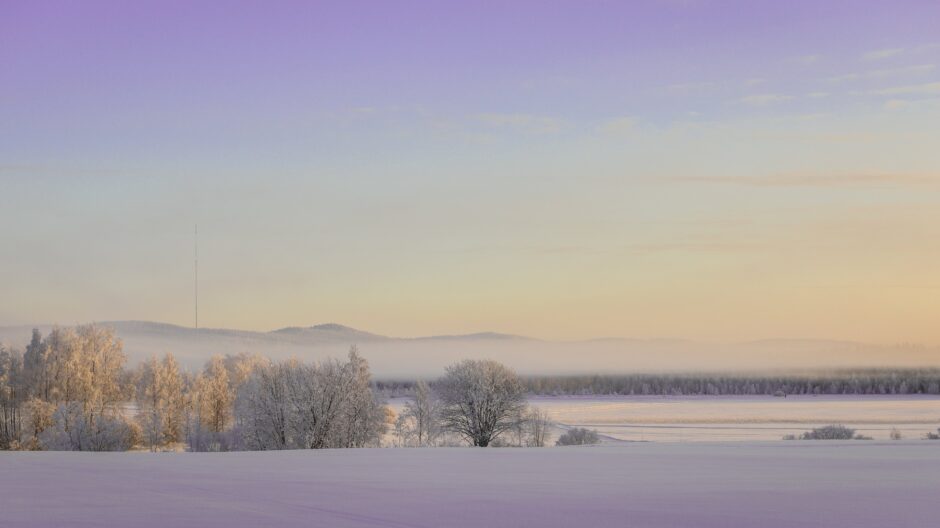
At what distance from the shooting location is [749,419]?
85125mm

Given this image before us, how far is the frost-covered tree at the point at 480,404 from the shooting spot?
53344 mm

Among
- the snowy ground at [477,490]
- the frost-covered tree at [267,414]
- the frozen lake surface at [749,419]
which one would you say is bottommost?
the frozen lake surface at [749,419]

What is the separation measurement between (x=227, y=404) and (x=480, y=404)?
42733 mm

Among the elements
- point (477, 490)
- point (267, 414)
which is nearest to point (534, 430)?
point (267, 414)

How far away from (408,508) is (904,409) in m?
98.2

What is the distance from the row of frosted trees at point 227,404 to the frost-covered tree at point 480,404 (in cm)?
6

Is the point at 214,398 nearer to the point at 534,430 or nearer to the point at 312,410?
the point at 534,430

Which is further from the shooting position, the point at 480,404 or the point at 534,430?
the point at 534,430

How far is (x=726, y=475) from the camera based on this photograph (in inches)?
382

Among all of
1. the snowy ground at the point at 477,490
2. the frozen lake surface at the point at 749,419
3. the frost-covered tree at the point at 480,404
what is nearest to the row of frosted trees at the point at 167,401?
the frost-covered tree at the point at 480,404

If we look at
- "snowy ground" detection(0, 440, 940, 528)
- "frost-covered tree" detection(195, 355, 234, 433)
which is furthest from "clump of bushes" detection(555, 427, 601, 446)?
"snowy ground" detection(0, 440, 940, 528)

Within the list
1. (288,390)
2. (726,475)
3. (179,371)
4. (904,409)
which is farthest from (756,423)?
(726,475)

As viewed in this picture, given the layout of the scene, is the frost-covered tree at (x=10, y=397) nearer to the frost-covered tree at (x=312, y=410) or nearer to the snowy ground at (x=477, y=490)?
the frost-covered tree at (x=312, y=410)

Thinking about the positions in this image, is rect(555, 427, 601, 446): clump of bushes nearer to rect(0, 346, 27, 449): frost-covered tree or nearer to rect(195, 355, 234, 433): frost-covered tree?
Result: rect(195, 355, 234, 433): frost-covered tree
